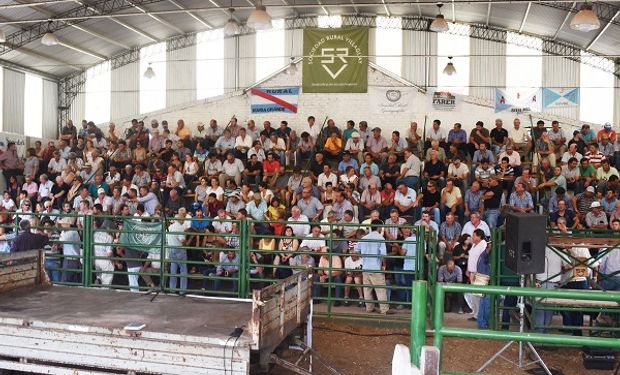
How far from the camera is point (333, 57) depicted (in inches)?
714

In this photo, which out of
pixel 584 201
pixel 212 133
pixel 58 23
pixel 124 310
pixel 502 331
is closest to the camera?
pixel 502 331

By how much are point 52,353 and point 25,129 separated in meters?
23.0

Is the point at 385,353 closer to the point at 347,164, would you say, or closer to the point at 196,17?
the point at 347,164

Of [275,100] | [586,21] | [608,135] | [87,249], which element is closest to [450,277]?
[586,21]

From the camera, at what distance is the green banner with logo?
18.0 metres

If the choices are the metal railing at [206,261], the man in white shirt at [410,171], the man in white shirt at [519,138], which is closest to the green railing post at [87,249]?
the metal railing at [206,261]

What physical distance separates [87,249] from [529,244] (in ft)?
20.9

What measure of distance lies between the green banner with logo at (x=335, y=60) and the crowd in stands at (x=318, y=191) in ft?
4.46

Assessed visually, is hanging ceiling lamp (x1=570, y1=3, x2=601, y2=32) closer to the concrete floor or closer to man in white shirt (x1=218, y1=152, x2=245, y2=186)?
the concrete floor

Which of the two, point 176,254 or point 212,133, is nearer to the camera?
point 176,254

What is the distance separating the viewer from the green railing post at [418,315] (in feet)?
Answer: 10.2

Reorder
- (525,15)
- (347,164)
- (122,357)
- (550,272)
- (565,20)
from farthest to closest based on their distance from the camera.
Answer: (525,15), (565,20), (347,164), (550,272), (122,357)

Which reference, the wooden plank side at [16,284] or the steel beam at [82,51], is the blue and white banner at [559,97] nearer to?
the steel beam at [82,51]

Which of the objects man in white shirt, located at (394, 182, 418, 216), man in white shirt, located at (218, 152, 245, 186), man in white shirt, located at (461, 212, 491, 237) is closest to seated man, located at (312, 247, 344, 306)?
man in white shirt, located at (461, 212, 491, 237)
